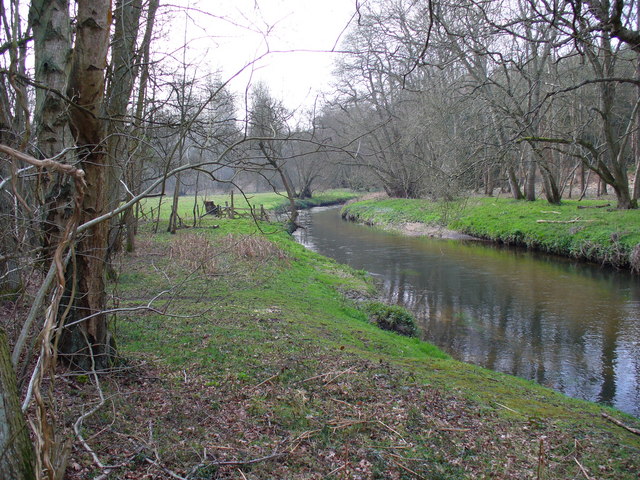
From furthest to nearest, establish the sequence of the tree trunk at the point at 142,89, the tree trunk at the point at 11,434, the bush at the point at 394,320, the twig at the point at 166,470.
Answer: the bush at the point at 394,320
the tree trunk at the point at 142,89
the twig at the point at 166,470
the tree trunk at the point at 11,434

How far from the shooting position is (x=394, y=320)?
1073 centimetres

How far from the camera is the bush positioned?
34.6ft

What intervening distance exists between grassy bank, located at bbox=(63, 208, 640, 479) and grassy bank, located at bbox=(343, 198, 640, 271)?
29.6 ft

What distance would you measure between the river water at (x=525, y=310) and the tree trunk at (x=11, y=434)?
7.88m

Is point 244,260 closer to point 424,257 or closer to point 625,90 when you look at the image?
point 424,257

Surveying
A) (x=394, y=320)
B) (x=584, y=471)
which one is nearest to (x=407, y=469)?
(x=584, y=471)

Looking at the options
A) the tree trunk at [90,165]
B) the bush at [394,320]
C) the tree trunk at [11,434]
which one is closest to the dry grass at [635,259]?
the bush at [394,320]

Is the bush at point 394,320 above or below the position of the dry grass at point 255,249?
below

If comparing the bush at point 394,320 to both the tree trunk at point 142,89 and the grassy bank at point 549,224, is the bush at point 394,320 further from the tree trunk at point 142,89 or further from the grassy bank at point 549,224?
the tree trunk at point 142,89

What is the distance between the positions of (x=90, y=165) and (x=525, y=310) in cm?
1120

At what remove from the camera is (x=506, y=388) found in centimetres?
678

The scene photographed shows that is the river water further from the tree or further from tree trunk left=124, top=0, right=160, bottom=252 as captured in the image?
tree trunk left=124, top=0, right=160, bottom=252

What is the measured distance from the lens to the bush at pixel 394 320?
10555 mm

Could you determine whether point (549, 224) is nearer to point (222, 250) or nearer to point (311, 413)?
point (222, 250)
